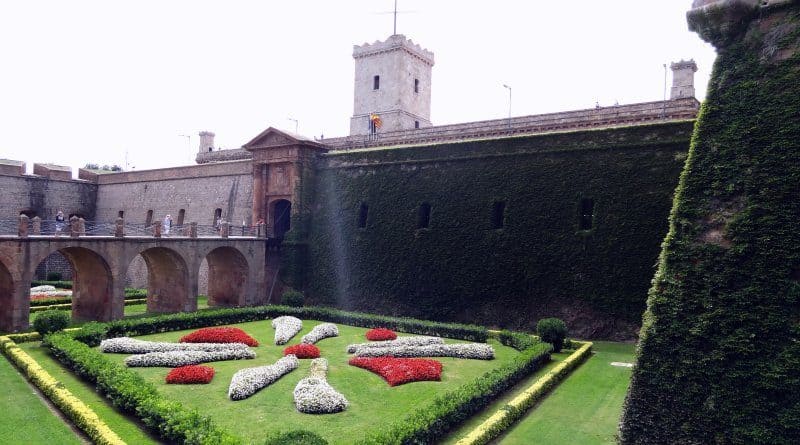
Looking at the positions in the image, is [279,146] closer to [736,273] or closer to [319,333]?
[319,333]

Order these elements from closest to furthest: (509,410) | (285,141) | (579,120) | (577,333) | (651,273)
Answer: (509,410)
(651,273)
(577,333)
(579,120)
(285,141)

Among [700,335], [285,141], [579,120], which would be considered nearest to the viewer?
[700,335]

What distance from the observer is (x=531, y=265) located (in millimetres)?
21125

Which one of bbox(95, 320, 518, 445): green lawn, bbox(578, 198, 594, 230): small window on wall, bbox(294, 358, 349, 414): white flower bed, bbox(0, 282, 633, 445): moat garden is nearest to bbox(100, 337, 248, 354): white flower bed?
bbox(0, 282, 633, 445): moat garden

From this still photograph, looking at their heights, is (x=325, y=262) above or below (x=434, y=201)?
below

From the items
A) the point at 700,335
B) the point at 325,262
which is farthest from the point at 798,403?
the point at 325,262

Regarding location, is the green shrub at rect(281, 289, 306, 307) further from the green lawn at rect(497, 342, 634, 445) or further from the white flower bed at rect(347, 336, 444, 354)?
the green lawn at rect(497, 342, 634, 445)

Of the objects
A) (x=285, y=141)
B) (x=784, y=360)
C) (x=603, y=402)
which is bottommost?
(x=603, y=402)

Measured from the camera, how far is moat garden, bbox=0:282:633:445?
10.1 meters

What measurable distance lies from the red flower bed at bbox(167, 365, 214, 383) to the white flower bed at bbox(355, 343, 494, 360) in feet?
14.7

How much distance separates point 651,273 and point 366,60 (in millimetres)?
28599

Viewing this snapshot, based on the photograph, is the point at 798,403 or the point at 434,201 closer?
the point at 798,403

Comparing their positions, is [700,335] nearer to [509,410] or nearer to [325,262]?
[509,410]

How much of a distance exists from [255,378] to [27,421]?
4421 mm
